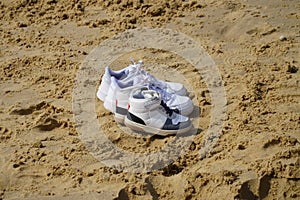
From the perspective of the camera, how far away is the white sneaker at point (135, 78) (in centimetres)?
348

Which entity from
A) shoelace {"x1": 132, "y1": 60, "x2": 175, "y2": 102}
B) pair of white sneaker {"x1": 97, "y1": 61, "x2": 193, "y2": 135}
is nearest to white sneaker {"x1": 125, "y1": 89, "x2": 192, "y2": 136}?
pair of white sneaker {"x1": 97, "y1": 61, "x2": 193, "y2": 135}

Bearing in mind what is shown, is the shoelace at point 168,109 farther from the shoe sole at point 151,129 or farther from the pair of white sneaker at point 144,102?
the shoe sole at point 151,129

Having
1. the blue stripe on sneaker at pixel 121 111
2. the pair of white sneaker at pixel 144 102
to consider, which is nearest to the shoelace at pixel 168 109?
the pair of white sneaker at pixel 144 102

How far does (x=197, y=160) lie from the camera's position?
306cm

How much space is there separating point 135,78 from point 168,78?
1.65 feet

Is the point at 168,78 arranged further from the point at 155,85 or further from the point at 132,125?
the point at 132,125

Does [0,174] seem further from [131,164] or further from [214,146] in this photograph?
[214,146]

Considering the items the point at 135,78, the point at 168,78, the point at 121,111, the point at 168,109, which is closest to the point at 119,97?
the point at 121,111

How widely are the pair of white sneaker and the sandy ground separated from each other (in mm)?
92

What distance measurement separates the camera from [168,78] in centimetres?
392

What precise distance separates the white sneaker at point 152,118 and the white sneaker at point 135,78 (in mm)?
196

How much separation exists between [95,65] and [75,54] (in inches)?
9.7

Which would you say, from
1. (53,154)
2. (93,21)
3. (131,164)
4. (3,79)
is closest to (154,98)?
(131,164)

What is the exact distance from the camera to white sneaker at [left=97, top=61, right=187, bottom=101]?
348cm
